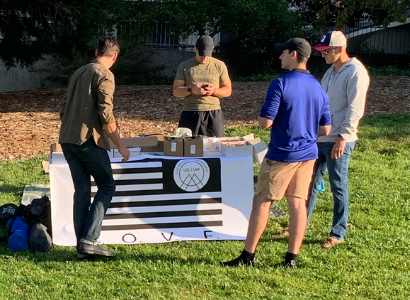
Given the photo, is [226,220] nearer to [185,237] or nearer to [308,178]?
[185,237]

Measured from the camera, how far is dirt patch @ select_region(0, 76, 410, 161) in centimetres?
1098

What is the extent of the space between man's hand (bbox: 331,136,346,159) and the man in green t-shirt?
1554 millimetres

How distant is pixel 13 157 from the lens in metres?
9.66

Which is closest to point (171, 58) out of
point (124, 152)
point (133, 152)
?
point (133, 152)

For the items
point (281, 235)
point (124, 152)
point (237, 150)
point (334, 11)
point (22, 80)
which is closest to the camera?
point (124, 152)

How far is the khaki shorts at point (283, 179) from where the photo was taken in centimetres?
462

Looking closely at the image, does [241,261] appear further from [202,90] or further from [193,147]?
[202,90]

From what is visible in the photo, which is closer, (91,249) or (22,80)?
(91,249)

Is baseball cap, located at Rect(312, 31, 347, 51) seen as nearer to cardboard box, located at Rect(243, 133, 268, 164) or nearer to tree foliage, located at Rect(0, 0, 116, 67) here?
cardboard box, located at Rect(243, 133, 268, 164)

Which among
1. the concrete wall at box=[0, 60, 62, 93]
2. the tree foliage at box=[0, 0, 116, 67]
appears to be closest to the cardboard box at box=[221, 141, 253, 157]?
the tree foliage at box=[0, 0, 116, 67]

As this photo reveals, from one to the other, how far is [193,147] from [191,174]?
0.25 meters

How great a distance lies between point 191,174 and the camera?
5.52 m

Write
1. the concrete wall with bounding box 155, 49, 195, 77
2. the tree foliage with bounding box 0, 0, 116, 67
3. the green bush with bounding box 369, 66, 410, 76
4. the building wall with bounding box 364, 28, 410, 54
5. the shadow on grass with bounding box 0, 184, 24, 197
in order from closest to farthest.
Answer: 1. the shadow on grass with bounding box 0, 184, 24, 197
2. the tree foliage with bounding box 0, 0, 116, 67
3. the green bush with bounding box 369, 66, 410, 76
4. the concrete wall with bounding box 155, 49, 195, 77
5. the building wall with bounding box 364, 28, 410, 54

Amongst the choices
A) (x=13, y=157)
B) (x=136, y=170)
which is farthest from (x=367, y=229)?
(x=13, y=157)
